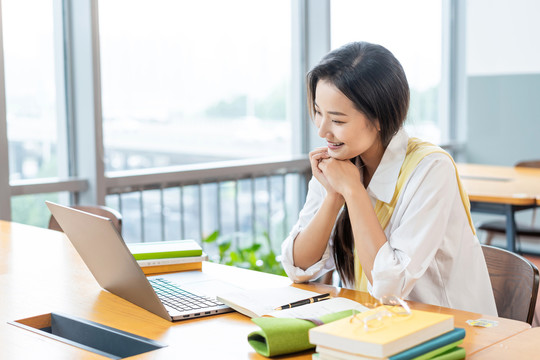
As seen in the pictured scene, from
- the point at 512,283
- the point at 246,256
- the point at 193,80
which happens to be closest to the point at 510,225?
the point at 246,256

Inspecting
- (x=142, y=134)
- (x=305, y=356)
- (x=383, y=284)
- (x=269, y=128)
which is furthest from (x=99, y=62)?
(x=305, y=356)

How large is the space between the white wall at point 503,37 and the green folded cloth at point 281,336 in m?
4.55

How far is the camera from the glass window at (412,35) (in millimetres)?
4762

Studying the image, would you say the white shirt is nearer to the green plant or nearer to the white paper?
the white paper

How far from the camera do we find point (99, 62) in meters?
3.31

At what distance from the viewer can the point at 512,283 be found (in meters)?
1.66

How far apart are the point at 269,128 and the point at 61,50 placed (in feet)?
4.88

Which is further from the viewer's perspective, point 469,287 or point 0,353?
point 469,287

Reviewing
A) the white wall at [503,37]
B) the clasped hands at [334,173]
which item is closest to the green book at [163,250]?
the clasped hands at [334,173]

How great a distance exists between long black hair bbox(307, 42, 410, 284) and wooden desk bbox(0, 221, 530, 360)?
43cm

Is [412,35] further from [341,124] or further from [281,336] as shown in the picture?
[281,336]

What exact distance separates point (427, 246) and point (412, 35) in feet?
13.5

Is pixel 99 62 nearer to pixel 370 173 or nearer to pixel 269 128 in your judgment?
pixel 269 128

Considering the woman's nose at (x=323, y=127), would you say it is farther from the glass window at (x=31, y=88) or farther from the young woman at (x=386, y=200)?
the glass window at (x=31, y=88)
